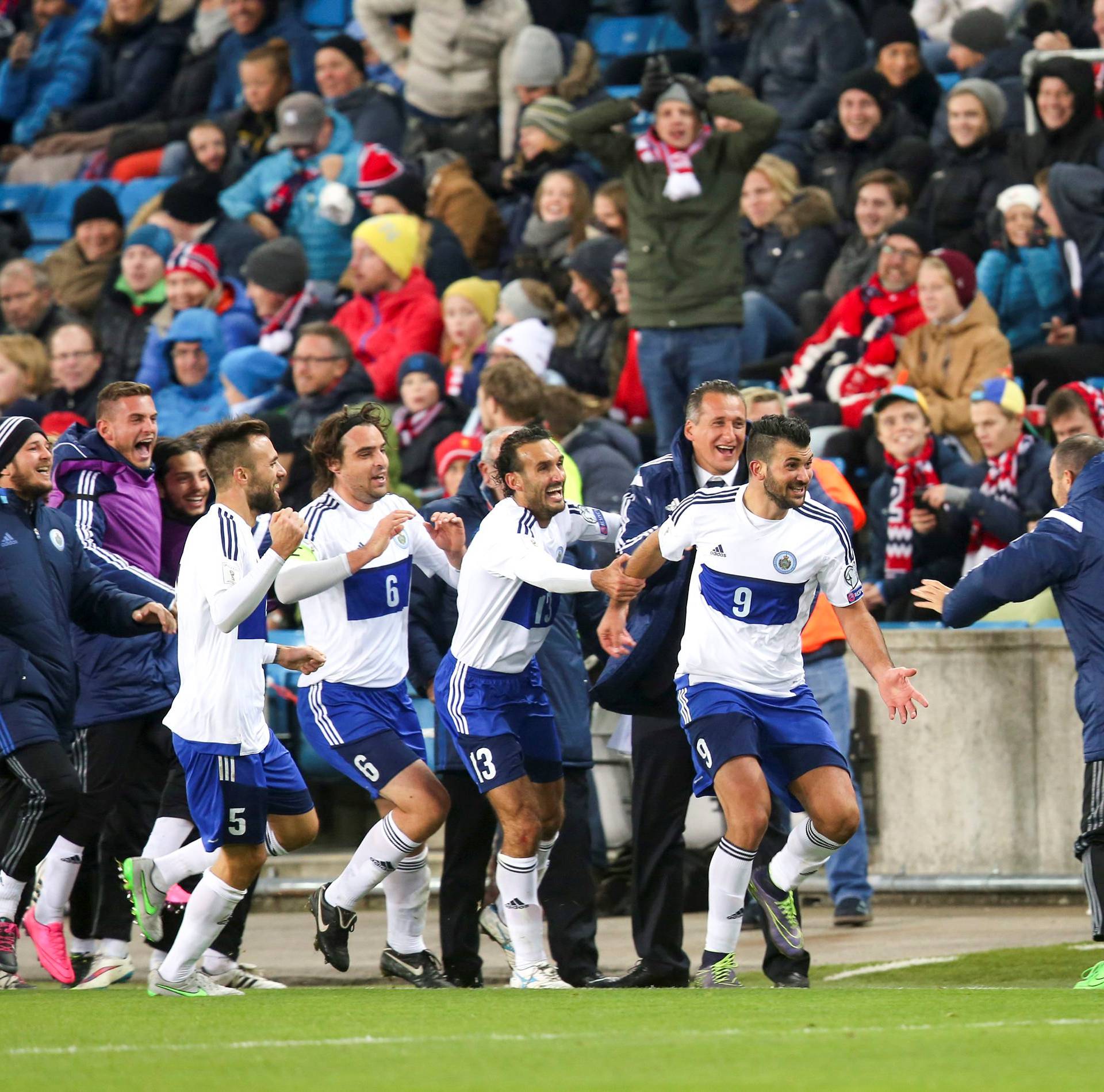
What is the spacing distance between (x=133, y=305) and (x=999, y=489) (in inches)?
334

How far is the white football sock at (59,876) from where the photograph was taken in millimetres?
10258

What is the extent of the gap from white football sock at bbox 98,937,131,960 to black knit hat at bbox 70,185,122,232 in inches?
412

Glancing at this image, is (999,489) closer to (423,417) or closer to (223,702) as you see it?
(423,417)

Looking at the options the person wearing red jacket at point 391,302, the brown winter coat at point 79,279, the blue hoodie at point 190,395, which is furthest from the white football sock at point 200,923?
the brown winter coat at point 79,279

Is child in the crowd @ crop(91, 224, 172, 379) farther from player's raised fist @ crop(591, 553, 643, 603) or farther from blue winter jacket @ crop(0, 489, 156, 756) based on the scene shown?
player's raised fist @ crop(591, 553, 643, 603)

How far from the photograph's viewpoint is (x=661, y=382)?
1416 cm

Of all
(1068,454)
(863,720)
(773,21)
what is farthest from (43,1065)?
(773,21)

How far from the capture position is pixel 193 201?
1934 centimetres

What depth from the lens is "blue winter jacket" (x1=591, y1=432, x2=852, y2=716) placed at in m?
9.43

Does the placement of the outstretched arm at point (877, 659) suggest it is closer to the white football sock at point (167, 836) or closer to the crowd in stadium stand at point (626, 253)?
the crowd in stadium stand at point (626, 253)

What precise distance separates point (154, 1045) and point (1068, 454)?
14.0 ft

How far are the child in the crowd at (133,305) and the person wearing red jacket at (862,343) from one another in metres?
6.13

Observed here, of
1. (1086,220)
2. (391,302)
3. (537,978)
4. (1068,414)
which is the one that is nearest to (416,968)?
(537,978)

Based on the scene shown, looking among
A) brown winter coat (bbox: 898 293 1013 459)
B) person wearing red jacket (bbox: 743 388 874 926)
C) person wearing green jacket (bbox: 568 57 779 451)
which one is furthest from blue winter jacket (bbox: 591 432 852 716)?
person wearing green jacket (bbox: 568 57 779 451)
